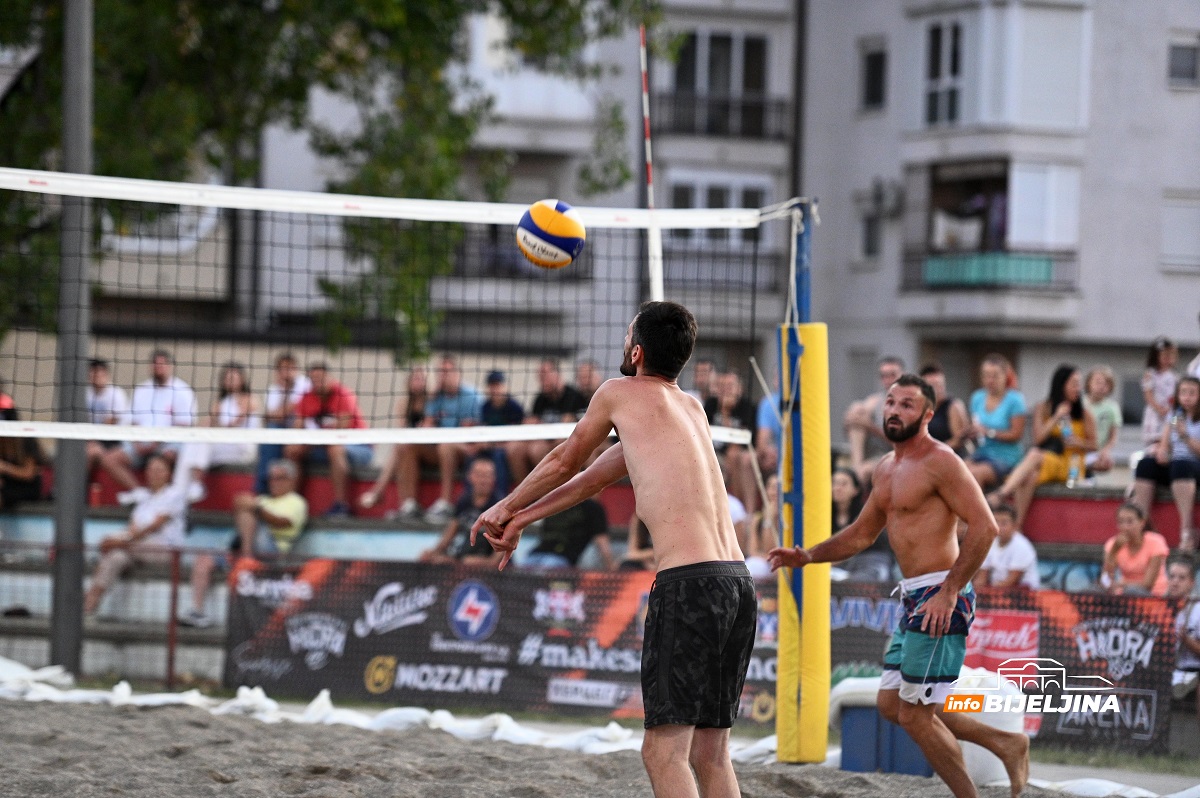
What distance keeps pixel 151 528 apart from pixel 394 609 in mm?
2509

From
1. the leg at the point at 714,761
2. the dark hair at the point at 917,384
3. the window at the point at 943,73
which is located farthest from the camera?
the window at the point at 943,73

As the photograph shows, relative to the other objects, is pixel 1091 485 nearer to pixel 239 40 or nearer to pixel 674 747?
pixel 674 747

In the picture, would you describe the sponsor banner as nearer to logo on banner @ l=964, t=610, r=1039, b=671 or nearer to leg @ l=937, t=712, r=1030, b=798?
logo on banner @ l=964, t=610, r=1039, b=671

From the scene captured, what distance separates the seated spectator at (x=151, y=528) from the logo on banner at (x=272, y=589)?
921mm

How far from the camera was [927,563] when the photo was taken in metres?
5.62

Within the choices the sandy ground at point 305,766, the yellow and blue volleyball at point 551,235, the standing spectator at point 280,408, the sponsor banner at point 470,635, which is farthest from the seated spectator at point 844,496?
the standing spectator at point 280,408

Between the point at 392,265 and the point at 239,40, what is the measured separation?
2.77 meters

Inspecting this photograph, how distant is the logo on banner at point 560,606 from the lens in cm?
902

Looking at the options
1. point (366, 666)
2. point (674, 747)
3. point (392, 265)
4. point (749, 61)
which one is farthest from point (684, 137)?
point (674, 747)

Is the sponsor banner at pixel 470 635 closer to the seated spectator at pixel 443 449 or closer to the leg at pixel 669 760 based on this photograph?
the seated spectator at pixel 443 449

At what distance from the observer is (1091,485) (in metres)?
10.5

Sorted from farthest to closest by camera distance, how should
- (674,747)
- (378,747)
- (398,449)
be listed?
1. (398,449)
2. (378,747)
3. (674,747)

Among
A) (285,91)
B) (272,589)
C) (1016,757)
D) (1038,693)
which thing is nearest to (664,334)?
(1016,757)

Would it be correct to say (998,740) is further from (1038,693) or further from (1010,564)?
(1010,564)
